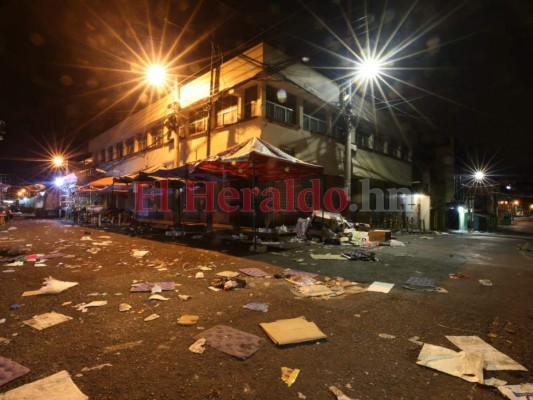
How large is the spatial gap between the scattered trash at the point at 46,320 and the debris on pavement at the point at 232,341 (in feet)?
5.88

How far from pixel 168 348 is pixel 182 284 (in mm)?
2348

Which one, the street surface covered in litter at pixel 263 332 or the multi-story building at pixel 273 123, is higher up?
the multi-story building at pixel 273 123

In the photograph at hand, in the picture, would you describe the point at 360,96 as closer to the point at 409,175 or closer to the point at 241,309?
the point at 409,175

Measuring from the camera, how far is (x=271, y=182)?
13.3 metres

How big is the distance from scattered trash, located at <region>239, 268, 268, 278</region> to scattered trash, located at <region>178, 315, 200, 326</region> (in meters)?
2.23

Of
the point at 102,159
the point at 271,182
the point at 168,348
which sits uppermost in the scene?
the point at 102,159

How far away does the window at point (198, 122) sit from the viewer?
16097mm

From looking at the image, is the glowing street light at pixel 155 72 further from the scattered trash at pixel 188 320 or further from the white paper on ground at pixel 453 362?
the white paper on ground at pixel 453 362

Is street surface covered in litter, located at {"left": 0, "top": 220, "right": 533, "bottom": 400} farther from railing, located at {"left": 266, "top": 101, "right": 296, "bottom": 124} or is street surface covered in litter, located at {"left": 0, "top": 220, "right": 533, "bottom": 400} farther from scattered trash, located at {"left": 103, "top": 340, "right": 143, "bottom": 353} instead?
railing, located at {"left": 266, "top": 101, "right": 296, "bottom": 124}

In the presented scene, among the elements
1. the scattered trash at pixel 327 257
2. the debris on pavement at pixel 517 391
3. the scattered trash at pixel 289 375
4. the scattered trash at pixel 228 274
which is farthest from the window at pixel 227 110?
the debris on pavement at pixel 517 391

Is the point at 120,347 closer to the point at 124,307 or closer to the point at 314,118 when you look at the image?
the point at 124,307

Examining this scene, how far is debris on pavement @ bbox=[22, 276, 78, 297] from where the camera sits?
14.6 feet

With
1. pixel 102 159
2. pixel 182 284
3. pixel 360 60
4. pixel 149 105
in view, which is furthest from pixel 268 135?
pixel 102 159

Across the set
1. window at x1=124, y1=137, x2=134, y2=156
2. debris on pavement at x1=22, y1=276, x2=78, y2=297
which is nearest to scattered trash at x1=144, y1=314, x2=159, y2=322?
debris on pavement at x1=22, y1=276, x2=78, y2=297
